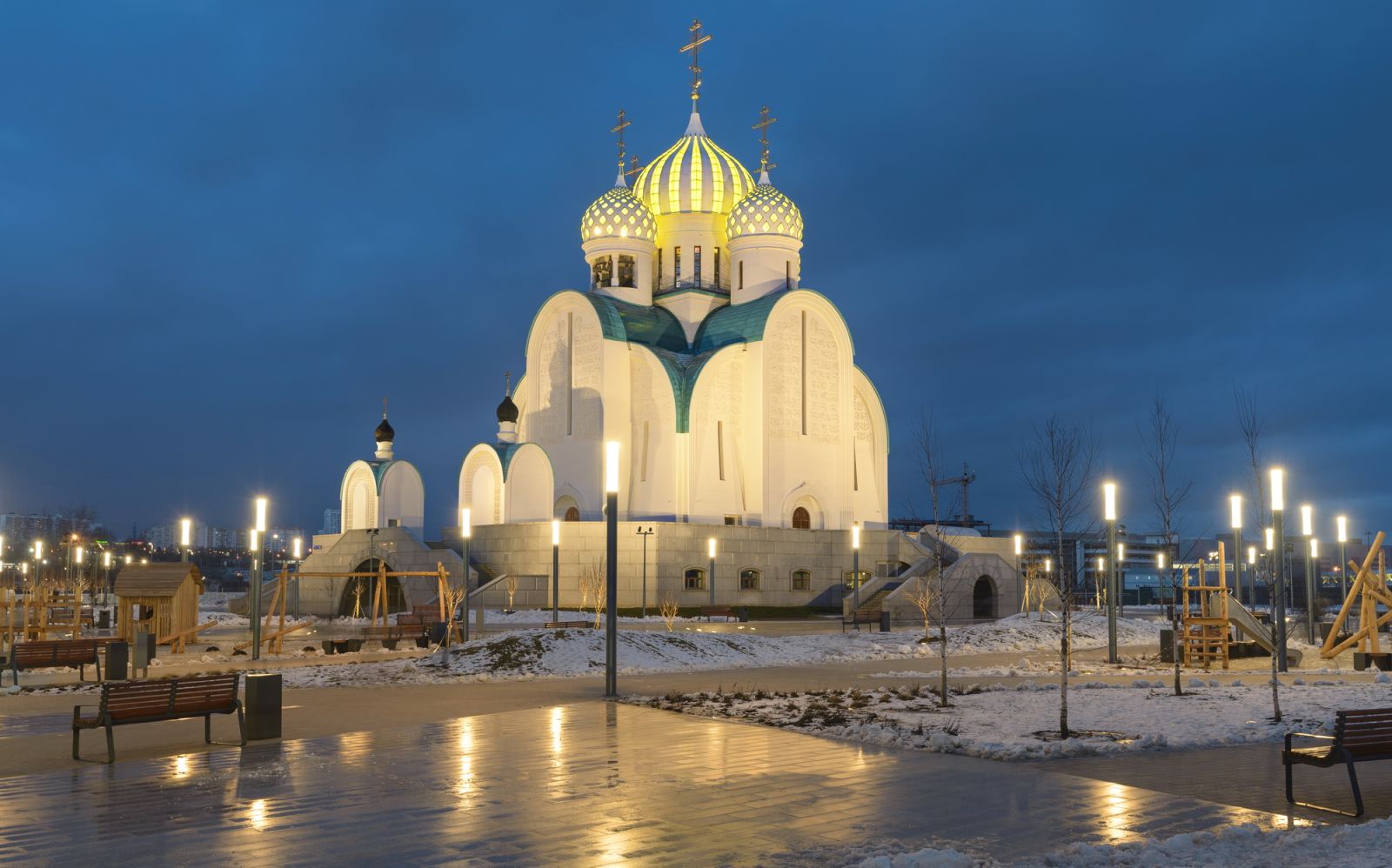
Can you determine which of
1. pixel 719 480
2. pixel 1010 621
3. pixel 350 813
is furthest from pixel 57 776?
pixel 719 480

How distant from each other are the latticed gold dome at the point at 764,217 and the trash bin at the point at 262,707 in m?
42.4

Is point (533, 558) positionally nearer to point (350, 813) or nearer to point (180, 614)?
point (180, 614)

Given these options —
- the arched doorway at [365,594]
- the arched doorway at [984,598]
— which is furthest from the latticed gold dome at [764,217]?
the arched doorway at [365,594]

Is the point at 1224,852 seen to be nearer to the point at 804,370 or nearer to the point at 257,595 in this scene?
the point at 257,595

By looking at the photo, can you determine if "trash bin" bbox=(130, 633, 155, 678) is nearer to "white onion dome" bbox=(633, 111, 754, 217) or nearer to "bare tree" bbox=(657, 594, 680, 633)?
"bare tree" bbox=(657, 594, 680, 633)

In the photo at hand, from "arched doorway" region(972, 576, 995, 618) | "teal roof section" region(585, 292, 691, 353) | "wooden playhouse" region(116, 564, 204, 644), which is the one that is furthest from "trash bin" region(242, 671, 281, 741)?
"teal roof section" region(585, 292, 691, 353)

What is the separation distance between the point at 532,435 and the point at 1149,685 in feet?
117

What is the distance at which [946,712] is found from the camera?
14.0 metres

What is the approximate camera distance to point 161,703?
1143cm

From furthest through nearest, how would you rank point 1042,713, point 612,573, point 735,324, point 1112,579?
1. point 735,324
2. point 1112,579
3. point 612,573
4. point 1042,713

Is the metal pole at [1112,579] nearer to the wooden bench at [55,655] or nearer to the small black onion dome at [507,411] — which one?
the wooden bench at [55,655]

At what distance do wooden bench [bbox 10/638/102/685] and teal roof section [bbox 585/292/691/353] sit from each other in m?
30.2

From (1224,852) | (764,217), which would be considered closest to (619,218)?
(764,217)

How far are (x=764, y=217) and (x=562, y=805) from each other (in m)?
45.8
